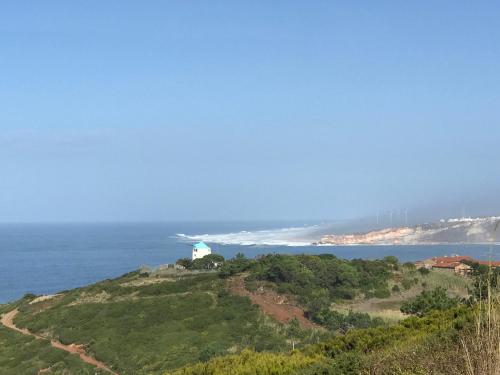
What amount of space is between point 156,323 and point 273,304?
23.8ft

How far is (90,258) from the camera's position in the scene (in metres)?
134

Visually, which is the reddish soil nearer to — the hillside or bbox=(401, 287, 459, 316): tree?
the hillside

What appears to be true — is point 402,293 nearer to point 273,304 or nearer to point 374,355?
point 273,304

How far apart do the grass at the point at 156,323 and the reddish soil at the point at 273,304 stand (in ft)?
2.63

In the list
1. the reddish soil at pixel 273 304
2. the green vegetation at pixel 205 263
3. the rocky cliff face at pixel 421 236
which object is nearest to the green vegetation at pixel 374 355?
the reddish soil at pixel 273 304

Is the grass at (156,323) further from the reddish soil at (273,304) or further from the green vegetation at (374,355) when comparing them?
the green vegetation at (374,355)

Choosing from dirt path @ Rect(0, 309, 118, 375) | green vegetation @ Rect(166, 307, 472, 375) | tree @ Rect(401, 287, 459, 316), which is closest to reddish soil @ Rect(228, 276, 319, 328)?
tree @ Rect(401, 287, 459, 316)

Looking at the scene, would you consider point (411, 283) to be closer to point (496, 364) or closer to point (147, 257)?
point (496, 364)

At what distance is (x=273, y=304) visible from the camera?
1321 inches

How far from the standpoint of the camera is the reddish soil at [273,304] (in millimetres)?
31000

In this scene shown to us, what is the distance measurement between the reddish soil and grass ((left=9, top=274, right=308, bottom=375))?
80 centimetres

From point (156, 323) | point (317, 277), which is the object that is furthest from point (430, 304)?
point (156, 323)

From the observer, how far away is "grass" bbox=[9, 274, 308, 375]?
25703mm

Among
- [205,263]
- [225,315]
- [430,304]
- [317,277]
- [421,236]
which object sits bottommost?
[421,236]
